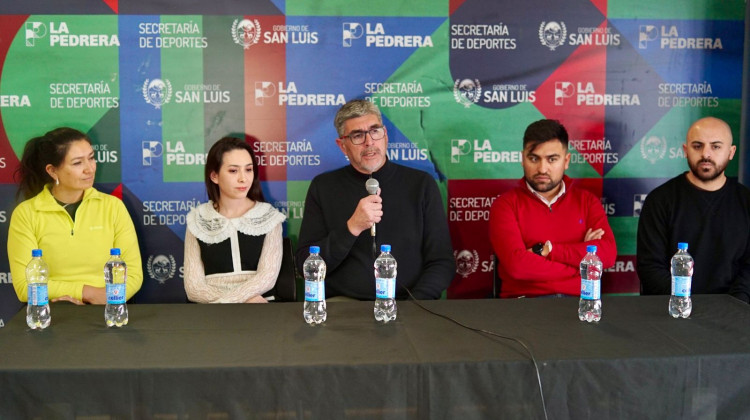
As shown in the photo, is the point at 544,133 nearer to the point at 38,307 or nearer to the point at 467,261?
the point at 467,261

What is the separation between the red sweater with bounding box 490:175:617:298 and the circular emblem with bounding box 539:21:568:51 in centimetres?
81

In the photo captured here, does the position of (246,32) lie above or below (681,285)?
above

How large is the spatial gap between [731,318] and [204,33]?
2.75 m

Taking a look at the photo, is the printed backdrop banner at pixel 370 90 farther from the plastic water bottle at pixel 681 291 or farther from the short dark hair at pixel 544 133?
the plastic water bottle at pixel 681 291

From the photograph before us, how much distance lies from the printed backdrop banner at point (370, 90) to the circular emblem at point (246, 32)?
0.01 meters

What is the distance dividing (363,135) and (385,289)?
1.12m

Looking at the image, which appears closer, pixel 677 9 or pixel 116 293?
pixel 116 293

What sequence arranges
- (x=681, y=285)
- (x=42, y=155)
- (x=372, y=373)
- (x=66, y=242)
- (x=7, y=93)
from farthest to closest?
(x=7, y=93)
(x=42, y=155)
(x=66, y=242)
(x=681, y=285)
(x=372, y=373)

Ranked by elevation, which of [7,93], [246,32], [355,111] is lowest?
[355,111]

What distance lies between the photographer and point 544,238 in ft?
10.9

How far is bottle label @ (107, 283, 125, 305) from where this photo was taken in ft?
7.22

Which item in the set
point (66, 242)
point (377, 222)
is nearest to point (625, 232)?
point (377, 222)

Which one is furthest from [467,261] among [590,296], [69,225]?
[69,225]

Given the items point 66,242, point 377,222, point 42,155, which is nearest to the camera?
point 377,222
